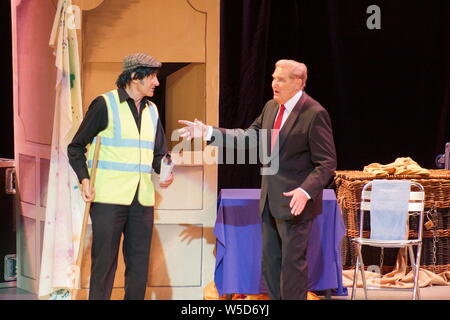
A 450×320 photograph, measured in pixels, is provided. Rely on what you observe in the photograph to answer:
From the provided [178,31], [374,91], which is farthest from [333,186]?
[178,31]

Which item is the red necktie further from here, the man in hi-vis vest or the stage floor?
the stage floor

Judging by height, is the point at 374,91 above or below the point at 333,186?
above

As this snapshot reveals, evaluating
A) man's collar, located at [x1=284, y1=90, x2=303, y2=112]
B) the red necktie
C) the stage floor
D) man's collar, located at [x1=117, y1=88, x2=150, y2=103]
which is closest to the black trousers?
A: man's collar, located at [x1=117, y1=88, x2=150, y2=103]

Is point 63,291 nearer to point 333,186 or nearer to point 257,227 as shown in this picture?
point 257,227

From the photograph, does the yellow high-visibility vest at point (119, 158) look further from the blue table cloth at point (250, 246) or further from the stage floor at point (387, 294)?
the stage floor at point (387, 294)

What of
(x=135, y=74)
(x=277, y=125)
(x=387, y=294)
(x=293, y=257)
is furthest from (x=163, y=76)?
(x=387, y=294)

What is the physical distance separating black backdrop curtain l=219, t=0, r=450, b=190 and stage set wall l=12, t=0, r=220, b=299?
821 millimetres

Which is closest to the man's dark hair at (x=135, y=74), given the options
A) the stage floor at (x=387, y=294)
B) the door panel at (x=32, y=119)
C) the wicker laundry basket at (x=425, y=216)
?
the door panel at (x=32, y=119)

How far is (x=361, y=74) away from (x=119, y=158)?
296cm

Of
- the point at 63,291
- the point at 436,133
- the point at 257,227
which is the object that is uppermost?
the point at 436,133

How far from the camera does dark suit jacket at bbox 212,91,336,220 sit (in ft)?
15.6

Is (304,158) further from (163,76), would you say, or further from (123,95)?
(163,76)

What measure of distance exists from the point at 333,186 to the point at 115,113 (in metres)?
2.70

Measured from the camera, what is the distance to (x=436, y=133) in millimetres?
7227
